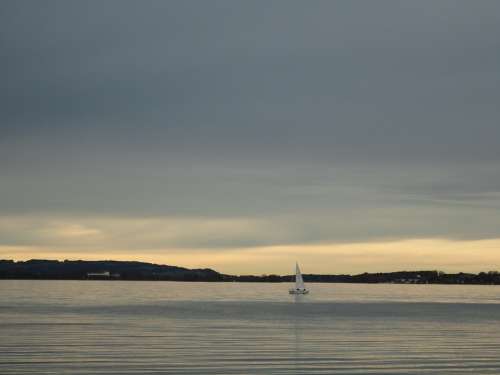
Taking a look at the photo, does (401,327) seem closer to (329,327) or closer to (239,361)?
(329,327)

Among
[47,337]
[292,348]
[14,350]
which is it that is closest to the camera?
[14,350]

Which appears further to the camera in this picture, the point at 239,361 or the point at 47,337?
the point at 47,337

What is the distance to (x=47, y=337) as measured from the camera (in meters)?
64.8

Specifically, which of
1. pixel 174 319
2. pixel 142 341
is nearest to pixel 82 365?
pixel 142 341

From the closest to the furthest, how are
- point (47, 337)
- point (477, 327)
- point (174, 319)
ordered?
point (47, 337)
point (477, 327)
point (174, 319)

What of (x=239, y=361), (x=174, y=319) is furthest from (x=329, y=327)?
(x=239, y=361)

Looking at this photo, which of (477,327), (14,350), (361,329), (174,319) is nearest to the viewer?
(14,350)

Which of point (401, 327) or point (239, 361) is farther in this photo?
point (401, 327)

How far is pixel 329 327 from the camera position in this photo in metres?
83.9

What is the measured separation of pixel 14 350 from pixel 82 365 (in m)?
9.32

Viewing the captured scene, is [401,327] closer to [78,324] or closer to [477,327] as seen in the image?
[477,327]

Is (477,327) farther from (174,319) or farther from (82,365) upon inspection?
(82,365)

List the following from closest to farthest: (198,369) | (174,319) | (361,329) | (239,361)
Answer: (198,369)
(239,361)
(361,329)
(174,319)

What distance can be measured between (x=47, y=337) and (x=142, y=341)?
25.3 ft
